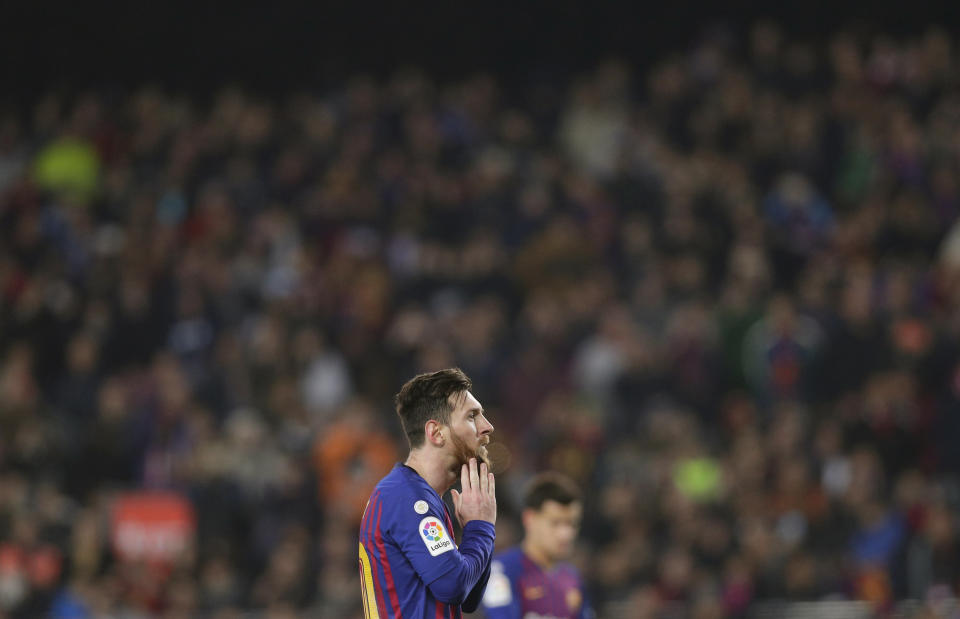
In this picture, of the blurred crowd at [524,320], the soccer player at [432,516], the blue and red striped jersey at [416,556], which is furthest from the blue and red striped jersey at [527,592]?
the blurred crowd at [524,320]

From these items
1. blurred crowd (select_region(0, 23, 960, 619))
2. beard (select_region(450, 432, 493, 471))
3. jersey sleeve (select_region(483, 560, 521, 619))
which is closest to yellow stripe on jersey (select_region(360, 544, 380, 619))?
beard (select_region(450, 432, 493, 471))

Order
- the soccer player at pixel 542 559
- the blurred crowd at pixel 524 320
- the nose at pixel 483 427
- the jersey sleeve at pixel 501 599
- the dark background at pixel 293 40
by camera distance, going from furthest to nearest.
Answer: the dark background at pixel 293 40 < the blurred crowd at pixel 524 320 < the soccer player at pixel 542 559 < the jersey sleeve at pixel 501 599 < the nose at pixel 483 427

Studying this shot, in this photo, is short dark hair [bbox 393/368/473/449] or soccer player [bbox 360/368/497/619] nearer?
Answer: soccer player [bbox 360/368/497/619]

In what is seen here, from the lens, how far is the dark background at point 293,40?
22094mm

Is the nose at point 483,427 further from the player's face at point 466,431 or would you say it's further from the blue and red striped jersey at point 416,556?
the blue and red striped jersey at point 416,556

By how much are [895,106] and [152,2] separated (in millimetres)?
11475

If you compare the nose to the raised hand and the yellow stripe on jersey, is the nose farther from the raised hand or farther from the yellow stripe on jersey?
the yellow stripe on jersey

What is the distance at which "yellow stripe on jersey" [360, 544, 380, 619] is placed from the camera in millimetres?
5609

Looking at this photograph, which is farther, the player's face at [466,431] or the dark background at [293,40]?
the dark background at [293,40]

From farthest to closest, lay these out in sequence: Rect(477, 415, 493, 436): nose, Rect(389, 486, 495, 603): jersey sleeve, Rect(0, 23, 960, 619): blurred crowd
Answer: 1. Rect(0, 23, 960, 619): blurred crowd
2. Rect(477, 415, 493, 436): nose
3. Rect(389, 486, 495, 603): jersey sleeve

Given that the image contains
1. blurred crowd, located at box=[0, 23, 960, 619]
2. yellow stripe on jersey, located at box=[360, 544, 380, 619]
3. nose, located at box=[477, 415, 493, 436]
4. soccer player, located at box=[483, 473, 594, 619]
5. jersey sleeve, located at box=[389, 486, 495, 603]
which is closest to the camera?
jersey sleeve, located at box=[389, 486, 495, 603]

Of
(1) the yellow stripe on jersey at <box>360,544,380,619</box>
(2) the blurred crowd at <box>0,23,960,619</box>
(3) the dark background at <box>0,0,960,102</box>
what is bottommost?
(1) the yellow stripe on jersey at <box>360,544,380,619</box>

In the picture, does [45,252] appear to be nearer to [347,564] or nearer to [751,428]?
[347,564]

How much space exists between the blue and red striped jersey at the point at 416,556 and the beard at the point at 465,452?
180mm
